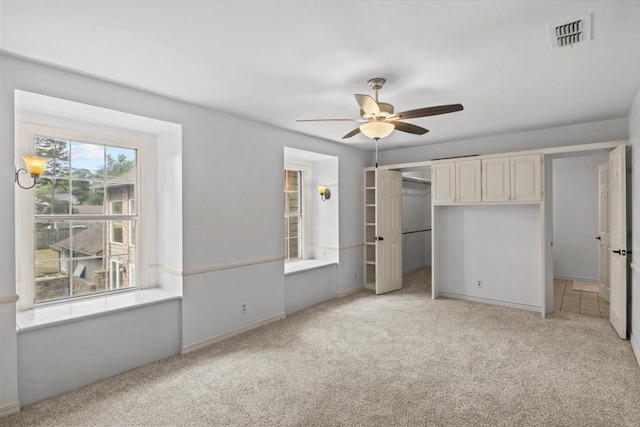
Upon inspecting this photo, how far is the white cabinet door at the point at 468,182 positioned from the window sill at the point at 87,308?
156 inches

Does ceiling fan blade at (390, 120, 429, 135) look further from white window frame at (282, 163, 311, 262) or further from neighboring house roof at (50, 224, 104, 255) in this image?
neighboring house roof at (50, 224, 104, 255)

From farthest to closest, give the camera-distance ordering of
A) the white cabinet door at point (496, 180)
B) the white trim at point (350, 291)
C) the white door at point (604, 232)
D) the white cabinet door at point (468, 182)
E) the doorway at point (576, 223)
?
the doorway at point (576, 223) → the white trim at point (350, 291) → the white door at point (604, 232) → the white cabinet door at point (468, 182) → the white cabinet door at point (496, 180)

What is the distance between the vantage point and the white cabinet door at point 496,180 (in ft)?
15.3

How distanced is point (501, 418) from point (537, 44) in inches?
98.5

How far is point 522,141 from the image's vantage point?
4887mm

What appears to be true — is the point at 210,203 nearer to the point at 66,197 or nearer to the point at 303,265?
the point at 66,197

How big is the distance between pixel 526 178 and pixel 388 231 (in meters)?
2.17

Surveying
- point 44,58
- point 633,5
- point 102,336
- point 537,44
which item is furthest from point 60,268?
point 633,5

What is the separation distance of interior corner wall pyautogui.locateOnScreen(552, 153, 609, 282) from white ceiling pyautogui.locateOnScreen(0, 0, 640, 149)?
3470mm

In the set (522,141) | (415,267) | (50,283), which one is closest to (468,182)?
(522,141)

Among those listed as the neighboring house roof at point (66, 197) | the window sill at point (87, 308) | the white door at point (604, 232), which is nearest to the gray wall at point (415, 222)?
the white door at point (604, 232)

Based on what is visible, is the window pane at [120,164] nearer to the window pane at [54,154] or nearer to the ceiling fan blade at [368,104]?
the window pane at [54,154]

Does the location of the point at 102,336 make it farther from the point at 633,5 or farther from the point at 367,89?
the point at 633,5

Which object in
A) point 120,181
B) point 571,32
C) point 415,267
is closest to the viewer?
point 571,32
